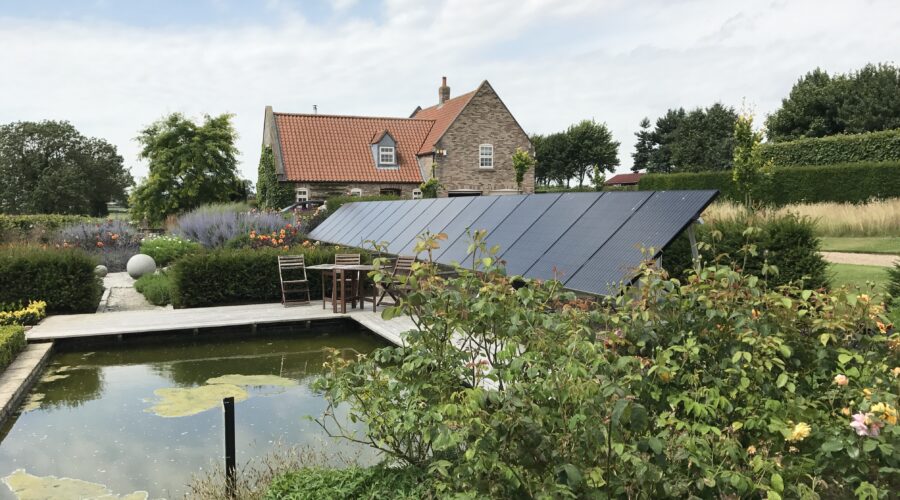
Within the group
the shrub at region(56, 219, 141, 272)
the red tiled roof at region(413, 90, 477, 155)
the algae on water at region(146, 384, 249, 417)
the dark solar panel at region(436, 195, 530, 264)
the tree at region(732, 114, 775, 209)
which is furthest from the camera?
the red tiled roof at region(413, 90, 477, 155)

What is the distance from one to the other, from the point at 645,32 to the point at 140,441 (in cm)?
741

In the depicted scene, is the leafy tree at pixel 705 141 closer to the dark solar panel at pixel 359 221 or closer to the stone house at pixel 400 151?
the stone house at pixel 400 151

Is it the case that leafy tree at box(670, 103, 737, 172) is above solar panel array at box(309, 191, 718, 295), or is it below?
above

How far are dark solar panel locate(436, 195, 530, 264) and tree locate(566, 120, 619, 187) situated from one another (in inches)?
2009

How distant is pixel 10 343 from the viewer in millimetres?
7879

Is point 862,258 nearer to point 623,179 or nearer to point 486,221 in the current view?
point 486,221

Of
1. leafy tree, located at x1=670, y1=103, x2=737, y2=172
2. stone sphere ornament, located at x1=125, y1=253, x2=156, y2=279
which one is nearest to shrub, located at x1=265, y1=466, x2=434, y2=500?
stone sphere ornament, located at x1=125, y1=253, x2=156, y2=279

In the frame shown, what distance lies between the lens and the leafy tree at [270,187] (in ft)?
103

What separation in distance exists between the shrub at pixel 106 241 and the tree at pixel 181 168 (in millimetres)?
12698

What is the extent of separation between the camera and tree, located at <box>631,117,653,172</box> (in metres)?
70.1

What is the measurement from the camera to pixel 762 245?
7887mm

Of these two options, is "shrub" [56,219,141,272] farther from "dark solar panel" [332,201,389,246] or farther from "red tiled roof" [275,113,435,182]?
"red tiled roof" [275,113,435,182]

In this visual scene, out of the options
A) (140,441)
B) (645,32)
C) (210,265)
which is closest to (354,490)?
(140,441)

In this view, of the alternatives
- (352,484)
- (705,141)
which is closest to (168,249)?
(352,484)
